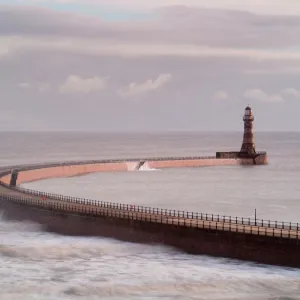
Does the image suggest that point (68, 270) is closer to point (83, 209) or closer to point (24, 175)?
point (83, 209)

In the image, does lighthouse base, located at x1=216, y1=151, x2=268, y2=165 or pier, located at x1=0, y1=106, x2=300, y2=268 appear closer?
pier, located at x1=0, y1=106, x2=300, y2=268

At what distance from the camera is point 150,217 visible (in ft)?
156

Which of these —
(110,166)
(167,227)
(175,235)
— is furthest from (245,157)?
(175,235)

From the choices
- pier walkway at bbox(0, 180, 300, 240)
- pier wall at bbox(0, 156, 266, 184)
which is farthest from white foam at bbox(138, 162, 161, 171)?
pier walkway at bbox(0, 180, 300, 240)

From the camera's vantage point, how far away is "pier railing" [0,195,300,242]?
41.4 m

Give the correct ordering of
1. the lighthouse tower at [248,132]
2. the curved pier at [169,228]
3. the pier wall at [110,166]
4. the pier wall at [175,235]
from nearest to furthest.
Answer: the pier wall at [175,235], the curved pier at [169,228], the pier wall at [110,166], the lighthouse tower at [248,132]

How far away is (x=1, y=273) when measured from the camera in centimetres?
3853

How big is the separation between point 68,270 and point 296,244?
520 inches

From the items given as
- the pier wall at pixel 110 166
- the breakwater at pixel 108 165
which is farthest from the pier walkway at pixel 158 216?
the breakwater at pixel 108 165

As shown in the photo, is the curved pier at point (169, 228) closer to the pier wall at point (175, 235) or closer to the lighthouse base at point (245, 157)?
the pier wall at point (175, 235)

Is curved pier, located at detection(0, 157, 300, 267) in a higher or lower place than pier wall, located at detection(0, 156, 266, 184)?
lower

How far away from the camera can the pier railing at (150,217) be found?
41.4m

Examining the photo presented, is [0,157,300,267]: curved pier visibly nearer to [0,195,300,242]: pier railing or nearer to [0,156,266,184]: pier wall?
Answer: [0,195,300,242]: pier railing

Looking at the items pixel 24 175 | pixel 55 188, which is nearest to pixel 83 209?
pixel 55 188
